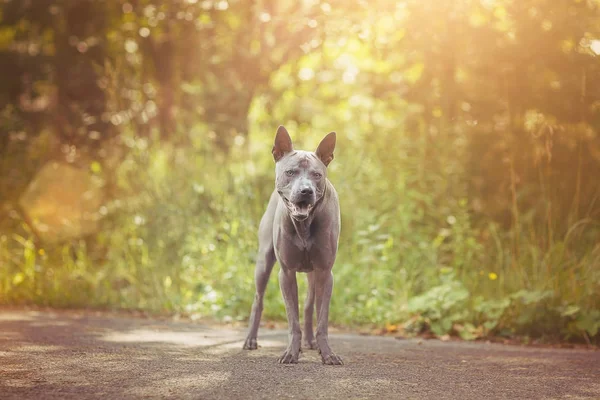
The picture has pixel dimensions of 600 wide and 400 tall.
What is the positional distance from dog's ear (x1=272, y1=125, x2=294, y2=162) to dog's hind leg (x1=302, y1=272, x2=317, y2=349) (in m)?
1.20

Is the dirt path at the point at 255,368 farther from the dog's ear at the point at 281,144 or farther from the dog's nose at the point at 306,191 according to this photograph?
the dog's ear at the point at 281,144

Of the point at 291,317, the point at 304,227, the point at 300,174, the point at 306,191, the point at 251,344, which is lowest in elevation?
the point at 251,344

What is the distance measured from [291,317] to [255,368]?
64 cm

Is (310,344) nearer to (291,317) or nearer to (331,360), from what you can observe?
(291,317)

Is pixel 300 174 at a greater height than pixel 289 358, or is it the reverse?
pixel 300 174

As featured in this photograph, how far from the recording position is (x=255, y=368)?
18.6 feet

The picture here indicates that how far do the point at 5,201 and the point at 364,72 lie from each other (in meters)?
6.92

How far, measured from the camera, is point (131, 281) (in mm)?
10828

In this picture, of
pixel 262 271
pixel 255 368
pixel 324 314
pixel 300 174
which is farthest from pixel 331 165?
pixel 255 368

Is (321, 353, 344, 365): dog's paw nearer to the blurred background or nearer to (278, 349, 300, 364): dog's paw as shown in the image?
(278, 349, 300, 364): dog's paw

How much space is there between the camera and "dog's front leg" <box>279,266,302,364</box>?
5.97m

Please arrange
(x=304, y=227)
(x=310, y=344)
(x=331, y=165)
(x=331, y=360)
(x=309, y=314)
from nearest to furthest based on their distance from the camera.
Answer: (x=331, y=360), (x=304, y=227), (x=309, y=314), (x=310, y=344), (x=331, y=165)

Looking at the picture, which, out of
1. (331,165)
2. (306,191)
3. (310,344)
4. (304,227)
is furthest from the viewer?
(331,165)

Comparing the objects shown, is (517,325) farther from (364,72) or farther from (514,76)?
(364,72)
